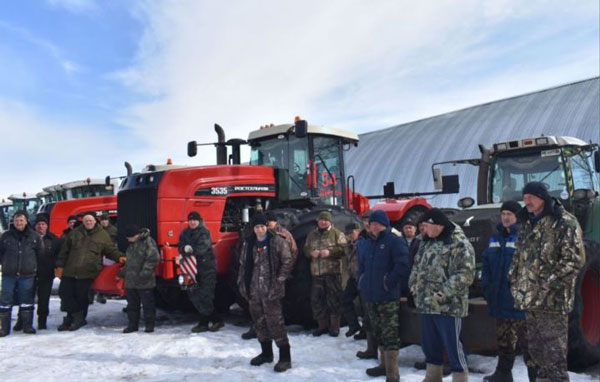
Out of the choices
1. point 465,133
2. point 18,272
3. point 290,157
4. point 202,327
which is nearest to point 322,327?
point 202,327

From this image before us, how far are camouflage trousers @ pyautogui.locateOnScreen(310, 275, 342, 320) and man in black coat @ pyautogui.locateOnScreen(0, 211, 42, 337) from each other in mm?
3948

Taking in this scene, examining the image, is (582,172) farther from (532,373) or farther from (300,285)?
(300,285)

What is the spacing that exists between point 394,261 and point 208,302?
3.19m

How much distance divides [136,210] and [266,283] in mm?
2987

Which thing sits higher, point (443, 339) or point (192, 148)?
point (192, 148)

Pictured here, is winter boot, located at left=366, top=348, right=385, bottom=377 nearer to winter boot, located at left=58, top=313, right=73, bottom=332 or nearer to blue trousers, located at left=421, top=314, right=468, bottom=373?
blue trousers, located at left=421, top=314, right=468, bottom=373

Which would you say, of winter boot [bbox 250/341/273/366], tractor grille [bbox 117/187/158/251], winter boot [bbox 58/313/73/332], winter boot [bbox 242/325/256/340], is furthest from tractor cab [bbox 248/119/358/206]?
winter boot [bbox 58/313/73/332]

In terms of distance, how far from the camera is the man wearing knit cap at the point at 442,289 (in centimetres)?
415

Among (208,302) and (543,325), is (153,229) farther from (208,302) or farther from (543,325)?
(543,325)

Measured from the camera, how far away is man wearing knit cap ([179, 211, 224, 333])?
6867 millimetres

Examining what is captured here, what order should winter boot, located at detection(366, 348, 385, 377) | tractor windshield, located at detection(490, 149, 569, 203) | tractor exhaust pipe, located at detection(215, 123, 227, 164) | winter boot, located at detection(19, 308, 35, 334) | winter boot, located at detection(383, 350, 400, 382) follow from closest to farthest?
winter boot, located at detection(383, 350, 400, 382) → winter boot, located at detection(366, 348, 385, 377) → tractor windshield, located at detection(490, 149, 569, 203) → winter boot, located at detection(19, 308, 35, 334) → tractor exhaust pipe, located at detection(215, 123, 227, 164)

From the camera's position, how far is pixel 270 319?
536cm

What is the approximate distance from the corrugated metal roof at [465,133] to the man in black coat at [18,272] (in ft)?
63.0

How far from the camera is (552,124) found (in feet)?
78.1
